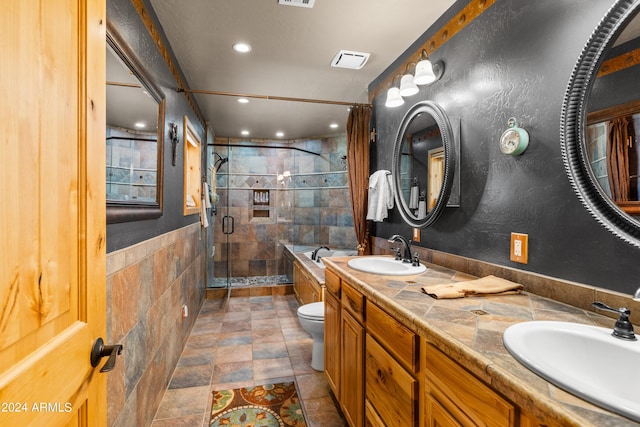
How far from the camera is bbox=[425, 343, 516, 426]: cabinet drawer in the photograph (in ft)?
2.33

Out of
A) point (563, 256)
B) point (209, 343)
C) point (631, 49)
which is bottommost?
point (209, 343)

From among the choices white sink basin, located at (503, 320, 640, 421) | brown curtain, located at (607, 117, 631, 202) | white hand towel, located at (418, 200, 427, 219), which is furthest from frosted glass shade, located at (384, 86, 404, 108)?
white sink basin, located at (503, 320, 640, 421)

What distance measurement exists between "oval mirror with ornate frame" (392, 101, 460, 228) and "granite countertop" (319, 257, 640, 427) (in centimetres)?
52

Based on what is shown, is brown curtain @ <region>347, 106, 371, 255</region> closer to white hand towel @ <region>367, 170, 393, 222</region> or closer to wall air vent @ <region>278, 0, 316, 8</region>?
white hand towel @ <region>367, 170, 393, 222</region>

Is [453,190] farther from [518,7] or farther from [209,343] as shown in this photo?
[209,343]

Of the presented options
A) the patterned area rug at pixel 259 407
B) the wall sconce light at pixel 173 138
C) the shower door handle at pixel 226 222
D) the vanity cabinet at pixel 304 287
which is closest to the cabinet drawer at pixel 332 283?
the patterned area rug at pixel 259 407

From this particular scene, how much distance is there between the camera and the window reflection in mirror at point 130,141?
1.28m

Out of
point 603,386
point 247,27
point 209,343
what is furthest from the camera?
point 209,343

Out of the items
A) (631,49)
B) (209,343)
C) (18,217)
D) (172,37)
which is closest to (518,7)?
(631,49)

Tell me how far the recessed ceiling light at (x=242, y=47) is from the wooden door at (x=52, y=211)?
1.55 m

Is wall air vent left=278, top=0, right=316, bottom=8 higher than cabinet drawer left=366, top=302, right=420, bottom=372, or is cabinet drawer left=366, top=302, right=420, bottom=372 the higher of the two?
wall air vent left=278, top=0, right=316, bottom=8

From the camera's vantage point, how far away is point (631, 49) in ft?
3.16

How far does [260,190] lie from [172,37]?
318 centimetres

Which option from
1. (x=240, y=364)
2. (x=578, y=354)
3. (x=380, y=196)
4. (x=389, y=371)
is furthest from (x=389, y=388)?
(x=240, y=364)
